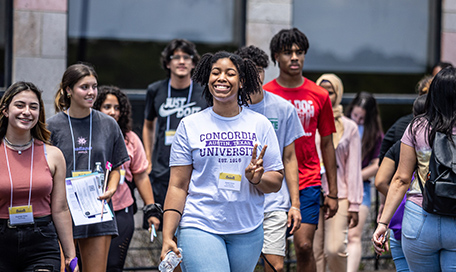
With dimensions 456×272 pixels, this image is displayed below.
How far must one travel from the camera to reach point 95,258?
5.20m

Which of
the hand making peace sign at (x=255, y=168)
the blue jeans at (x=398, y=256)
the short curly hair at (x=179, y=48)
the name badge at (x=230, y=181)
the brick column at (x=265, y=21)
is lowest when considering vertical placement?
the blue jeans at (x=398, y=256)

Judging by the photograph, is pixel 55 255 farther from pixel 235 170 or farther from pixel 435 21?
pixel 435 21

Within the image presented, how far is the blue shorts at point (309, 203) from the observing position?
5.91m

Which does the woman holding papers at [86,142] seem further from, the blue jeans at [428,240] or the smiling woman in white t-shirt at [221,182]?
the blue jeans at [428,240]

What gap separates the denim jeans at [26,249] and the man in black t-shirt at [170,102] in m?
2.19

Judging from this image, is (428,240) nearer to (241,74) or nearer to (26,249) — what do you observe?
(241,74)

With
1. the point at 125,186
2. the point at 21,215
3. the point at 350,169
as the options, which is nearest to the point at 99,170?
the point at 125,186

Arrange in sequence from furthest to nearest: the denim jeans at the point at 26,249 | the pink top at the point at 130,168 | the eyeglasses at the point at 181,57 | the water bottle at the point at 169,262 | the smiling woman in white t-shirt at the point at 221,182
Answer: the eyeglasses at the point at 181,57 → the pink top at the point at 130,168 → the denim jeans at the point at 26,249 → the smiling woman in white t-shirt at the point at 221,182 → the water bottle at the point at 169,262

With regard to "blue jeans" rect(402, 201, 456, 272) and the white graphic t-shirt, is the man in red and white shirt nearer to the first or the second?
"blue jeans" rect(402, 201, 456, 272)

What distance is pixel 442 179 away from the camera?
13.1 ft

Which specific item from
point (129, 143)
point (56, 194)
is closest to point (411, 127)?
point (56, 194)

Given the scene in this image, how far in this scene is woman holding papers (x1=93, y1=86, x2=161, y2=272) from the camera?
19.0 feet

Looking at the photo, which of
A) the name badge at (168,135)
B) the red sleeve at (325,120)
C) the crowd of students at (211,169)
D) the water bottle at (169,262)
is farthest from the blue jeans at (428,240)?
the name badge at (168,135)

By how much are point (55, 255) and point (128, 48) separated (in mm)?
4787
